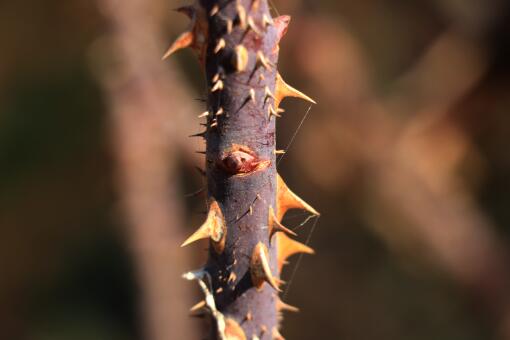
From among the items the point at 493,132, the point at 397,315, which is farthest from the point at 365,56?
the point at 397,315

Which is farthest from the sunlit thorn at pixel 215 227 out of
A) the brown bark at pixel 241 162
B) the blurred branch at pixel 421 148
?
the blurred branch at pixel 421 148

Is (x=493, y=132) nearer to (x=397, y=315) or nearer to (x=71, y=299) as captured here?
(x=397, y=315)

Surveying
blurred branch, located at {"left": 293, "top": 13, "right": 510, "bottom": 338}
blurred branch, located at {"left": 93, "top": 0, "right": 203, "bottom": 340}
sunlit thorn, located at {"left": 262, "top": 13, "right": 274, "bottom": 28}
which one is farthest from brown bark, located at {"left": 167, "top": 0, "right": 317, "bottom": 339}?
blurred branch, located at {"left": 293, "top": 13, "right": 510, "bottom": 338}

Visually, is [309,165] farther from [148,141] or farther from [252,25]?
[252,25]

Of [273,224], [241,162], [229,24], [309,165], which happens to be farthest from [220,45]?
[309,165]

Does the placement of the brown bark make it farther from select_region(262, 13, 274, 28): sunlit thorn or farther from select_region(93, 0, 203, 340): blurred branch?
select_region(93, 0, 203, 340): blurred branch

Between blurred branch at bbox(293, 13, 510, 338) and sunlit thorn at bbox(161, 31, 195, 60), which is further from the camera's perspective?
blurred branch at bbox(293, 13, 510, 338)

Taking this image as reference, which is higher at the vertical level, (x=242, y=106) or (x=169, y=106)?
(x=242, y=106)
